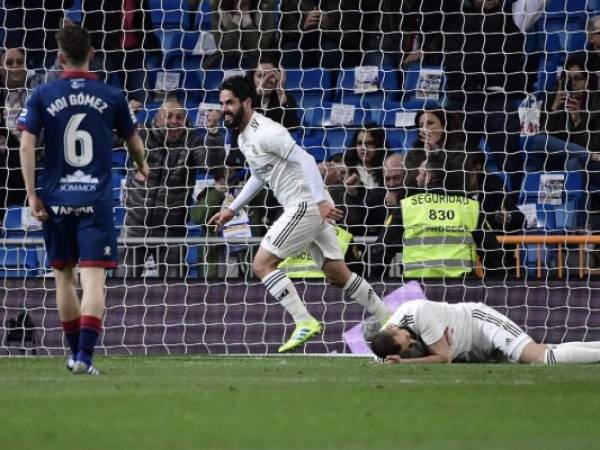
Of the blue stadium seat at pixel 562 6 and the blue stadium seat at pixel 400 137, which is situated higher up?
the blue stadium seat at pixel 562 6

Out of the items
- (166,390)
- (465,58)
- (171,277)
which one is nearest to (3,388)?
(166,390)

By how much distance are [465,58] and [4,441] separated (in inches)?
403

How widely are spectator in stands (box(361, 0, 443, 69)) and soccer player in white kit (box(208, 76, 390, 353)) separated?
13.1ft

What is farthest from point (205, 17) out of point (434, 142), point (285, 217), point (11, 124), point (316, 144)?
point (285, 217)

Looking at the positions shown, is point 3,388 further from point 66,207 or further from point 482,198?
point 482,198

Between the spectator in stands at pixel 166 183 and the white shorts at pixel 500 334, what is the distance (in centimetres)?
392

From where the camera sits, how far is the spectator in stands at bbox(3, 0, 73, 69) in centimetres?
1539

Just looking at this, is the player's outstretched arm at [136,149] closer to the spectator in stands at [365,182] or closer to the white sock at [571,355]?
the white sock at [571,355]

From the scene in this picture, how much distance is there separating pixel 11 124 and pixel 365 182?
3420 millimetres

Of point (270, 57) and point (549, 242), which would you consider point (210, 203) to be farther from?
point (549, 242)

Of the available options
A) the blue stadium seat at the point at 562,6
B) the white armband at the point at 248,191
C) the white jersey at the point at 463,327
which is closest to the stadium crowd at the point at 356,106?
the blue stadium seat at the point at 562,6

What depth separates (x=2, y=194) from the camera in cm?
1461

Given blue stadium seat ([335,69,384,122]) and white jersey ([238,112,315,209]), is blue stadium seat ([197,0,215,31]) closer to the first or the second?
blue stadium seat ([335,69,384,122])

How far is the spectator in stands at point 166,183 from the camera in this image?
1419 centimetres
